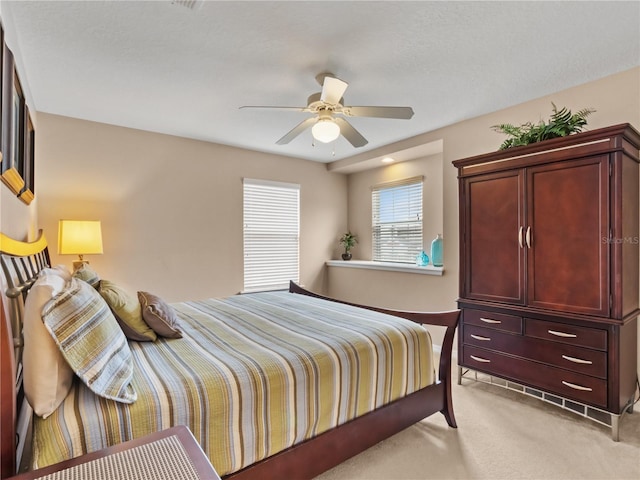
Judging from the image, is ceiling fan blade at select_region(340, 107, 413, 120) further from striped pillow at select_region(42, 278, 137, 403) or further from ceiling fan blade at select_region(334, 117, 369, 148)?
striped pillow at select_region(42, 278, 137, 403)

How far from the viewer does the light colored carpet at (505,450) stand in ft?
6.00

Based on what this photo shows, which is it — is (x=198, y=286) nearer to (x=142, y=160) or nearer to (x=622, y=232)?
(x=142, y=160)

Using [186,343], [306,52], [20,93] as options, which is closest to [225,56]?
[306,52]

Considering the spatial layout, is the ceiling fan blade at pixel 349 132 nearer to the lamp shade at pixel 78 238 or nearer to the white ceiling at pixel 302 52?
the white ceiling at pixel 302 52

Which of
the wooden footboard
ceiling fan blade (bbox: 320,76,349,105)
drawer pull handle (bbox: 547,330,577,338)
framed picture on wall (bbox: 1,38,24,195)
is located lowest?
the wooden footboard

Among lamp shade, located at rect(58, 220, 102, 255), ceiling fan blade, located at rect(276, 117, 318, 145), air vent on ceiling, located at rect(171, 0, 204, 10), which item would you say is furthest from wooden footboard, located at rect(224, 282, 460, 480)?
lamp shade, located at rect(58, 220, 102, 255)

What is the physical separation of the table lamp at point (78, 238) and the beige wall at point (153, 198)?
384 millimetres

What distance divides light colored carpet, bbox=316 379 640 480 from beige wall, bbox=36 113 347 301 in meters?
2.89

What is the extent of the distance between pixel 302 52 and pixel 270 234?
287 centimetres

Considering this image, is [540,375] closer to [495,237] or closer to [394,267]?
[495,237]

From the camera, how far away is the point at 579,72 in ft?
8.14

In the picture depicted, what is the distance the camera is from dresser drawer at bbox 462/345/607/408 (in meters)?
2.18

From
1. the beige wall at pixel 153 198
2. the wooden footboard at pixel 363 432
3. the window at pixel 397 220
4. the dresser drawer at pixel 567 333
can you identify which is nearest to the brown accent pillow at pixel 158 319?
the wooden footboard at pixel 363 432

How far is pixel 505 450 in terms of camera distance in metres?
2.02
